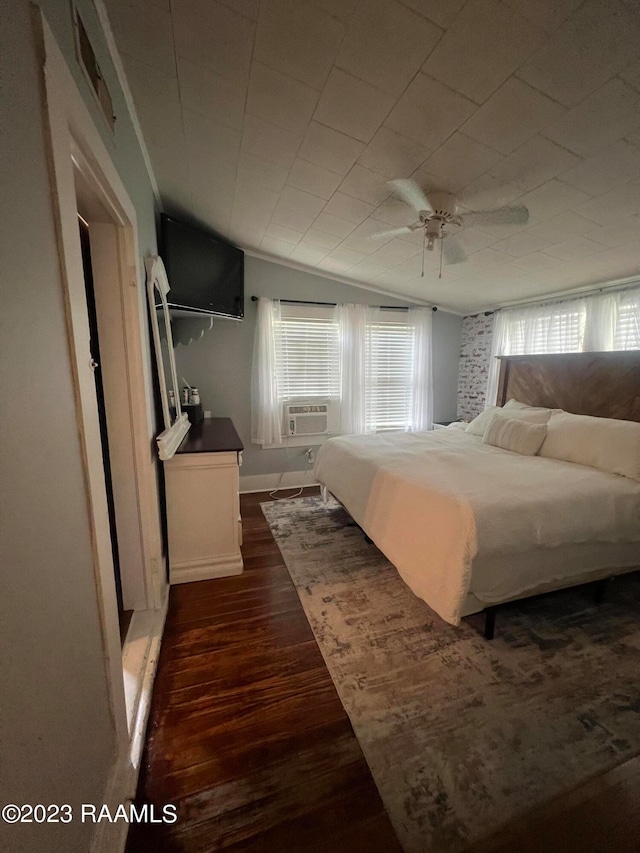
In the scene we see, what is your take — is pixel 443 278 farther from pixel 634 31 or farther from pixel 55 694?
pixel 55 694

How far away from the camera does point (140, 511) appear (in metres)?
1.63

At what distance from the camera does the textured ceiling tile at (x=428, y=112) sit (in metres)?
1.22

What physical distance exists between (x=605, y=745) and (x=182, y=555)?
2.19 metres

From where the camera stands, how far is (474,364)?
4.13 metres

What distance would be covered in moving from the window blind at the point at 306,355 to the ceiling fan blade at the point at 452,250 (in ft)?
5.21

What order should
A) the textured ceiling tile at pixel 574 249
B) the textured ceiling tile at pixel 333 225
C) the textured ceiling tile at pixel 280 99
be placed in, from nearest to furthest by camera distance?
the textured ceiling tile at pixel 280 99 < the textured ceiling tile at pixel 574 249 < the textured ceiling tile at pixel 333 225

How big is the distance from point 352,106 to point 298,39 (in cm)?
31

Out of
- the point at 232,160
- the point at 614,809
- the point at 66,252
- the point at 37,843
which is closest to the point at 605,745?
the point at 614,809


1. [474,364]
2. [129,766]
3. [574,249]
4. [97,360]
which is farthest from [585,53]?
[474,364]

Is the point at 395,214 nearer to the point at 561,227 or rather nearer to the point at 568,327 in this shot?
the point at 561,227

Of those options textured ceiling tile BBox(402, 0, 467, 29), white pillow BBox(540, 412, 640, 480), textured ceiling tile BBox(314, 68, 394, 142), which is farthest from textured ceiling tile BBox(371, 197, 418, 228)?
white pillow BBox(540, 412, 640, 480)

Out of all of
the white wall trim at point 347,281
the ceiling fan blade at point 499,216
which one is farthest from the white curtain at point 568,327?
the ceiling fan blade at point 499,216

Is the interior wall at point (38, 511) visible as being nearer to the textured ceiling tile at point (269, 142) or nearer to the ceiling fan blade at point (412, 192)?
the textured ceiling tile at point (269, 142)

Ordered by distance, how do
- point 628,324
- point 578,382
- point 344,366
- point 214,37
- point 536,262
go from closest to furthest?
point 214,37, point 536,262, point 628,324, point 578,382, point 344,366
